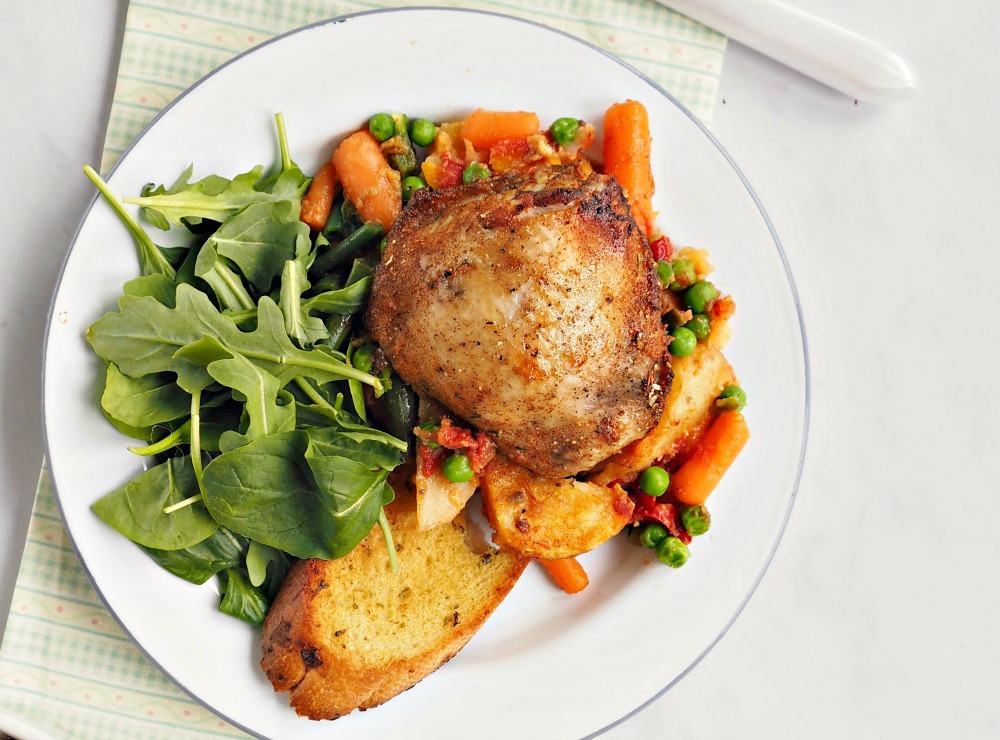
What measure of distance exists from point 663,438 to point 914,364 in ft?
5.47

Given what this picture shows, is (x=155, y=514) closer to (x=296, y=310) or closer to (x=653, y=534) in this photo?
(x=296, y=310)

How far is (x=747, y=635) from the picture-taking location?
413 centimetres

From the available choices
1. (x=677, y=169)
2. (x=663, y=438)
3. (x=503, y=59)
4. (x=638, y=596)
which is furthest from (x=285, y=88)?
(x=638, y=596)

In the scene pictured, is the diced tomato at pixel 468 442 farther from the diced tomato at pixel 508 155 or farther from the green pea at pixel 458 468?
the diced tomato at pixel 508 155

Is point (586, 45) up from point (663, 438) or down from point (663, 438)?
up

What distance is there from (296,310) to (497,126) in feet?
3.72

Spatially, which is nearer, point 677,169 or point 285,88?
point 285,88

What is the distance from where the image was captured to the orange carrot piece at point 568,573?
3575 mm

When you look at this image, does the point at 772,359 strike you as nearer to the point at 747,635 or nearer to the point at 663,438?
the point at 663,438

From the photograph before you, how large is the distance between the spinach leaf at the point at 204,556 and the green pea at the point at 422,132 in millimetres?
1796

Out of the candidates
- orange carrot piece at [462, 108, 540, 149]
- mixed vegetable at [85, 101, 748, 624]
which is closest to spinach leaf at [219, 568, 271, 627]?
mixed vegetable at [85, 101, 748, 624]

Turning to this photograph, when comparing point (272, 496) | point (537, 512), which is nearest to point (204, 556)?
point (272, 496)

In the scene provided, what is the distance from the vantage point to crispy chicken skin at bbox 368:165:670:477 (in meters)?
2.81

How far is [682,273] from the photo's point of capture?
3.51m
